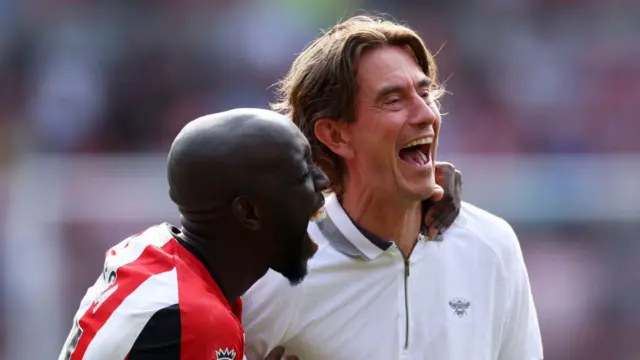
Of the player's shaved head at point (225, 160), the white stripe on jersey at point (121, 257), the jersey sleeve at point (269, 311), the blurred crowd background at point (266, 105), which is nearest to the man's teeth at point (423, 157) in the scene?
the jersey sleeve at point (269, 311)

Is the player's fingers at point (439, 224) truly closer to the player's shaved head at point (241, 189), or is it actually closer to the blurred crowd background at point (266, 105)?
the player's shaved head at point (241, 189)

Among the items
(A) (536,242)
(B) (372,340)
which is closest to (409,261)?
(B) (372,340)

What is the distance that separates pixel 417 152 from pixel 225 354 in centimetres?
123

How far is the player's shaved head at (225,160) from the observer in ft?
9.45

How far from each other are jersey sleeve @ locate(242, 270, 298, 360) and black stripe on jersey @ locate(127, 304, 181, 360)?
85 cm

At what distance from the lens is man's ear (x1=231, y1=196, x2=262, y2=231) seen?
293cm

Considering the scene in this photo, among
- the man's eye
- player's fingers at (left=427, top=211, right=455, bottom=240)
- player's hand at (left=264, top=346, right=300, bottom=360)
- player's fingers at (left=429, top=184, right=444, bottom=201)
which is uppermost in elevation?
the man's eye

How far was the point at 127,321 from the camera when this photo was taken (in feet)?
8.99

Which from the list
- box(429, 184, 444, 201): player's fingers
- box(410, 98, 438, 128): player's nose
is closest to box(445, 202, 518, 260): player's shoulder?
box(429, 184, 444, 201): player's fingers

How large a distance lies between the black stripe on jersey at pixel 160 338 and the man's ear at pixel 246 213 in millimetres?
314

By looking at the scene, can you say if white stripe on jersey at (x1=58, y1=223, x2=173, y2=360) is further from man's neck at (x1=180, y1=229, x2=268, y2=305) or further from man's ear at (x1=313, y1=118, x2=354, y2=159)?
man's ear at (x1=313, y1=118, x2=354, y2=159)

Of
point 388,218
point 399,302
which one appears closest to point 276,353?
point 399,302

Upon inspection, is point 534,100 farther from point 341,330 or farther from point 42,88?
point 341,330

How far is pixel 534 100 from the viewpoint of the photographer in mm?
7586
